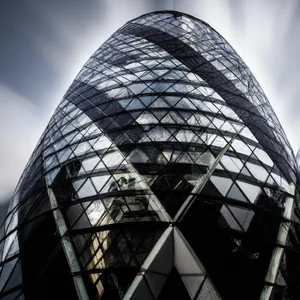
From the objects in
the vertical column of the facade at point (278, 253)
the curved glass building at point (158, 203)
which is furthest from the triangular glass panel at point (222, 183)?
the vertical column of the facade at point (278, 253)

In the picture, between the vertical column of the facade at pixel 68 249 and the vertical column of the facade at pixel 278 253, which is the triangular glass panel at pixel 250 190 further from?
the vertical column of the facade at pixel 68 249

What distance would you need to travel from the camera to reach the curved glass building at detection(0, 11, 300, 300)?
5738 millimetres

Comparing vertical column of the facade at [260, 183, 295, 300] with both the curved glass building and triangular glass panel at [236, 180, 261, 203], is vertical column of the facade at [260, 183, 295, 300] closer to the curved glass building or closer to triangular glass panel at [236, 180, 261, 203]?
the curved glass building

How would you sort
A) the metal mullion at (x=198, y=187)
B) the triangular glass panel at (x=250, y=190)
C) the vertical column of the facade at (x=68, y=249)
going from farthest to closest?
the triangular glass panel at (x=250, y=190)
the metal mullion at (x=198, y=187)
the vertical column of the facade at (x=68, y=249)

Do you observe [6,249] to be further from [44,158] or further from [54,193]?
[44,158]

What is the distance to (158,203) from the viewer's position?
681 centimetres

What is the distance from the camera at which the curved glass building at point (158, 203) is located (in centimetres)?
574

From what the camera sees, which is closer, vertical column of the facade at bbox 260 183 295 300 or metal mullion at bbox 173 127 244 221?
vertical column of the facade at bbox 260 183 295 300

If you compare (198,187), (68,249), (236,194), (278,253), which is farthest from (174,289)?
(236,194)

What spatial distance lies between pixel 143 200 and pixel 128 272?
6.41ft

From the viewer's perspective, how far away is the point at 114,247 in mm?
6094

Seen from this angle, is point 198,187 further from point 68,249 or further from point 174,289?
point 68,249

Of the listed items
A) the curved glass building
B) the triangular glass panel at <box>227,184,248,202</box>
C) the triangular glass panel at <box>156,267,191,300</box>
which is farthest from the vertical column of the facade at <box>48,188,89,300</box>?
the triangular glass panel at <box>227,184,248,202</box>

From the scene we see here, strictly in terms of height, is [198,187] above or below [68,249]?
above
